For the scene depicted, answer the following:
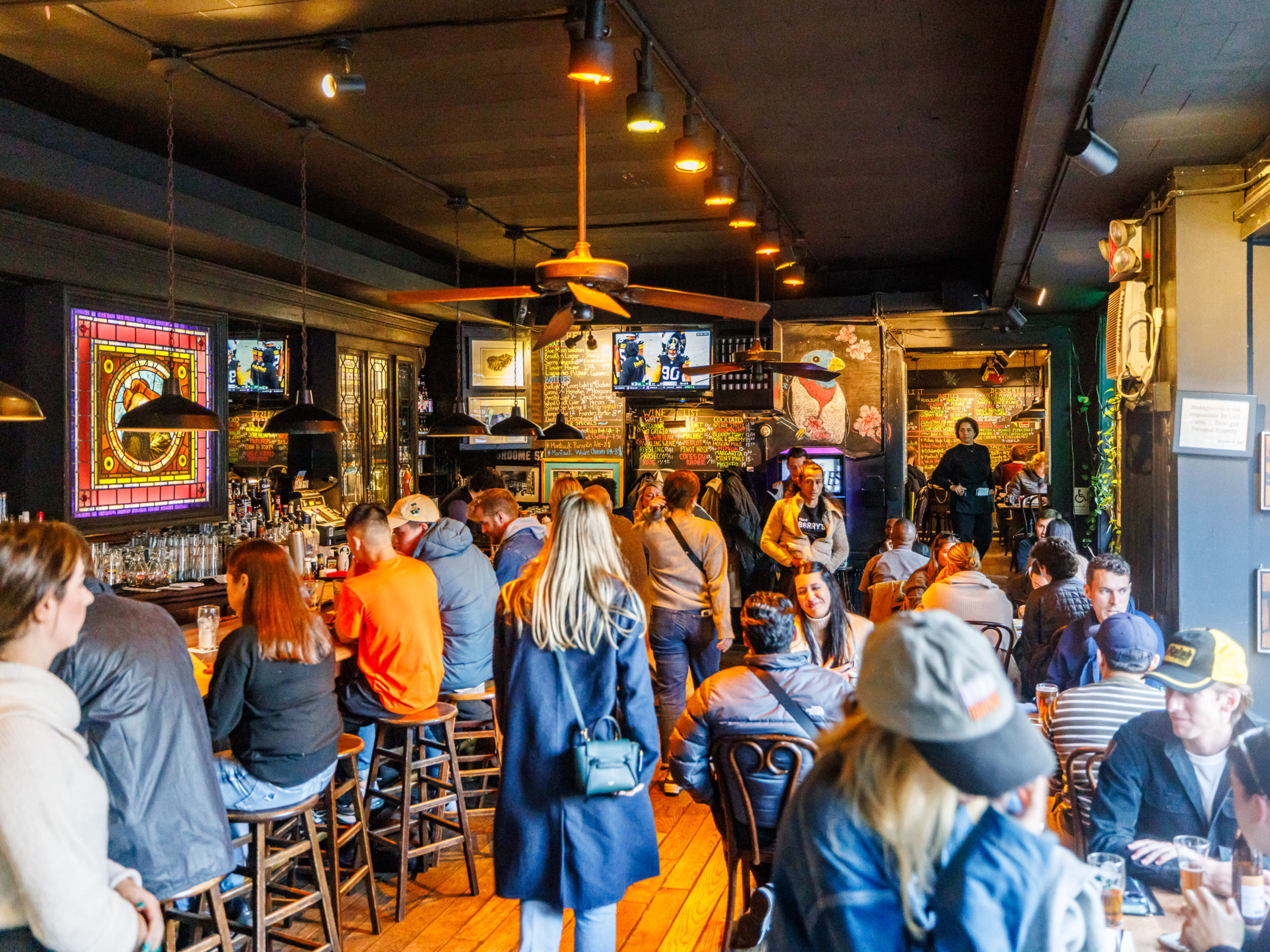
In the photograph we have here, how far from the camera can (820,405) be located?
994cm

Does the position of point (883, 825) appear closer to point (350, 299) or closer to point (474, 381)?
point (350, 299)

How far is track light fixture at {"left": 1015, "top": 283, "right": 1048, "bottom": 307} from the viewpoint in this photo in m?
8.03

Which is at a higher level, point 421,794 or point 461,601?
point 461,601

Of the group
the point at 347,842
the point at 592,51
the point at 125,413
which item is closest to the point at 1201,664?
the point at 592,51

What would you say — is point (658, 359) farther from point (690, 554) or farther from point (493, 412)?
point (690, 554)

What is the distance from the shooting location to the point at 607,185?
21.6 ft

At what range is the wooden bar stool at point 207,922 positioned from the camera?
2.74m

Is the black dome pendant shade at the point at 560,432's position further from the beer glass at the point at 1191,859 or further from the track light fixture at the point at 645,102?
the beer glass at the point at 1191,859

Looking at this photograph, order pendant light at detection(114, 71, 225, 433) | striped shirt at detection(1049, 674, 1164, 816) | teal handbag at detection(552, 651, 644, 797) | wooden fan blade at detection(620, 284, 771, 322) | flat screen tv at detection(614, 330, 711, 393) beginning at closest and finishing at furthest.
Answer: teal handbag at detection(552, 651, 644, 797)
striped shirt at detection(1049, 674, 1164, 816)
wooden fan blade at detection(620, 284, 771, 322)
pendant light at detection(114, 71, 225, 433)
flat screen tv at detection(614, 330, 711, 393)

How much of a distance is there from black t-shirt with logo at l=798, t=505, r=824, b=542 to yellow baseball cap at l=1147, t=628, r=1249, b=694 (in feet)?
16.3

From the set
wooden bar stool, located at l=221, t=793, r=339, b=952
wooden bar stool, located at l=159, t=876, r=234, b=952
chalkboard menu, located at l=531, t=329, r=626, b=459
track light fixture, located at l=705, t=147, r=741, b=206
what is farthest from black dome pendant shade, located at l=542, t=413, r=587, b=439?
wooden bar stool, located at l=159, t=876, r=234, b=952

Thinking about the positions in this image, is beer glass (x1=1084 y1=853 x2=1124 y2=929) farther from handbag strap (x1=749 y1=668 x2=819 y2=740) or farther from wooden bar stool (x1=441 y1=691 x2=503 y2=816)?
wooden bar stool (x1=441 y1=691 x2=503 y2=816)

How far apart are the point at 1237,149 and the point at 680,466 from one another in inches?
261

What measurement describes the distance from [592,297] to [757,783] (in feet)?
6.47
